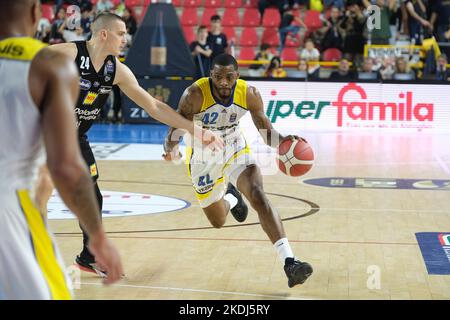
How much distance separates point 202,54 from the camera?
18.3 metres

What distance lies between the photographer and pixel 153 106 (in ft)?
19.2

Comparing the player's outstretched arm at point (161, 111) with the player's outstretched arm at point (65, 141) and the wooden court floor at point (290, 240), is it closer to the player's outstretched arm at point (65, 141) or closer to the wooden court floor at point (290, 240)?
the wooden court floor at point (290, 240)

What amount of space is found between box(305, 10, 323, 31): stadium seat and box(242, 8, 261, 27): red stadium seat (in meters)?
1.40

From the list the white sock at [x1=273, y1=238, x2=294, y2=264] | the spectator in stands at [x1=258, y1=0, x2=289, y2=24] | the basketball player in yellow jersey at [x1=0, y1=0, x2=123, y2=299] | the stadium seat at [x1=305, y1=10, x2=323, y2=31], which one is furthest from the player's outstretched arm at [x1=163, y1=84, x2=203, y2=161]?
the spectator in stands at [x1=258, y1=0, x2=289, y2=24]

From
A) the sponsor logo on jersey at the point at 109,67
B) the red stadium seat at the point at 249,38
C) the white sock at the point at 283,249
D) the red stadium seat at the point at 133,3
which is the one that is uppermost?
the sponsor logo on jersey at the point at 109,67

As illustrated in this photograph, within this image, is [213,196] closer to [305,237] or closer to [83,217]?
[305,237]

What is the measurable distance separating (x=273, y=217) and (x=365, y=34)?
13.3m

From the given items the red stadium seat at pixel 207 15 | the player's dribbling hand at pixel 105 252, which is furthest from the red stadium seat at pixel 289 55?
the player's dribbling hand at pixel 105 252

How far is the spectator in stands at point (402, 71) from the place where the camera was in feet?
57.8

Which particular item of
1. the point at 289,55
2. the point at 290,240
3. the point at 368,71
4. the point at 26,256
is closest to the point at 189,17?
the point at 289,55

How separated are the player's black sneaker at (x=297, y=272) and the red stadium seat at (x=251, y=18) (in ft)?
52.6
